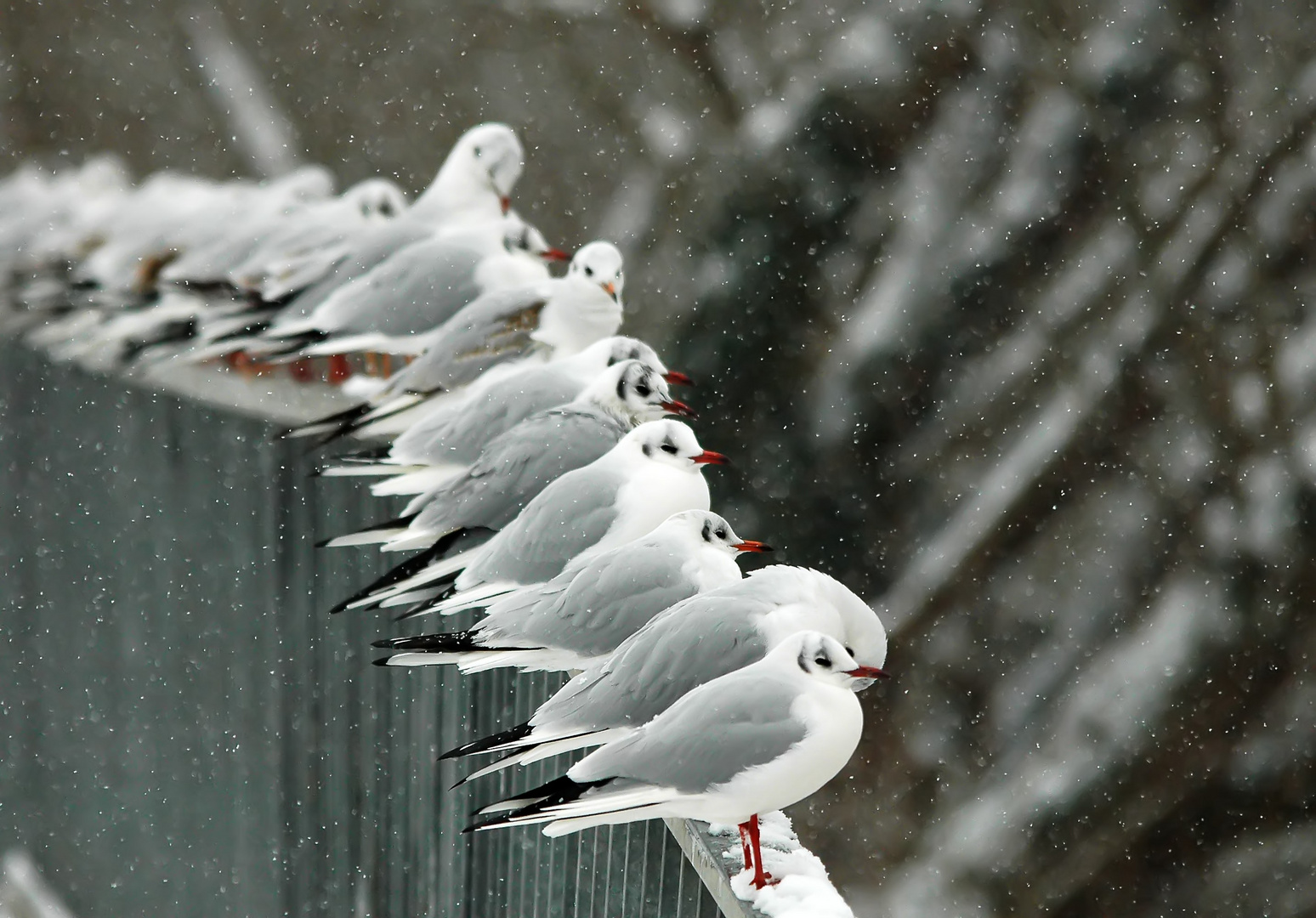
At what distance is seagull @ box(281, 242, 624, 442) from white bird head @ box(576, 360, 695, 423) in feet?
1.64

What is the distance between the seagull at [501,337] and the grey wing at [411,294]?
0.21 meters

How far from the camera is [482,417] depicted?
2.75 metres

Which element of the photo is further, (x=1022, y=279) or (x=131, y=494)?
(x=1022, y=279)

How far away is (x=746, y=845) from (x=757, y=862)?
5 cm

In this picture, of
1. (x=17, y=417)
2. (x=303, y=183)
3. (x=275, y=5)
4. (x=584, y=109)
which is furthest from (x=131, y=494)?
(x=275, y=5)

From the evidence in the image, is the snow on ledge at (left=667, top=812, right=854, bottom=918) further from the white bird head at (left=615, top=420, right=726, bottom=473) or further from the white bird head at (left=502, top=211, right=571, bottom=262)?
the white bird head at (left=502, top=211, right=571, bottom=262)

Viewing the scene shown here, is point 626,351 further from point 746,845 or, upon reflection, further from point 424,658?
point 746,845

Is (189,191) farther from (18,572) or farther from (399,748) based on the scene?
(399,748)

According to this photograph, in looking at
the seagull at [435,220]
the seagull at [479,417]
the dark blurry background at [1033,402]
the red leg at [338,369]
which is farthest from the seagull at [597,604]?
the dark blurry background at [1033,402]

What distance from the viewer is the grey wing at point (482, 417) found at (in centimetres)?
272

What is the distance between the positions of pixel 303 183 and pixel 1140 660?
3.71 meters

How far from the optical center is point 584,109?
9578 mm

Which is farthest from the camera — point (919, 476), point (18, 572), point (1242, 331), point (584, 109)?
point (584, 109)

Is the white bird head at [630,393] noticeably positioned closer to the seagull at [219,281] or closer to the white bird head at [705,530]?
the white bird head at [705,530]
